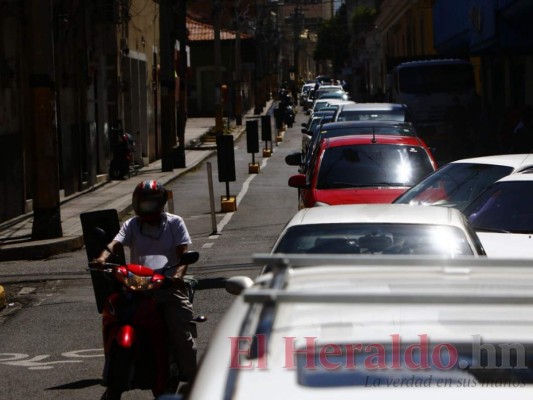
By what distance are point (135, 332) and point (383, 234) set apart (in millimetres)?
1686

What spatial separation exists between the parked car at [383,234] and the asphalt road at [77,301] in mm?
1742

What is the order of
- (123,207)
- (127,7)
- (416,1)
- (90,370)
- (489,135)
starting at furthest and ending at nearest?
1. (416,1)
2. (489,135)
3. (127,7)
4. (123,207)
5. (90,370)

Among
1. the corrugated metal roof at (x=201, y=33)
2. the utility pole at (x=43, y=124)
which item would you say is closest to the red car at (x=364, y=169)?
the utility pole at (x=43, y=124)

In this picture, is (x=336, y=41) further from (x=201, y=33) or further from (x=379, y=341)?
(x=379, y=341)

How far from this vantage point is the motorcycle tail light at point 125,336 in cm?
717

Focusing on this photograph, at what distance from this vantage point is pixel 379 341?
3.15 m

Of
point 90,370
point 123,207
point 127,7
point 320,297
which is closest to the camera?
point 320,297

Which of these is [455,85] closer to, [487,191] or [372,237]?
[487,191]

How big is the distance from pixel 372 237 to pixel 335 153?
24.5 feet

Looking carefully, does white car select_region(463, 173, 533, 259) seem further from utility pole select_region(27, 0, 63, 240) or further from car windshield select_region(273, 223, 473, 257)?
utility pole select_region(27, 0, 63, 240)

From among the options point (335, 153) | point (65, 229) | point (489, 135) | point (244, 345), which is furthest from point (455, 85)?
point (244, 345)

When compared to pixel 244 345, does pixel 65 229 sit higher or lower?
lower

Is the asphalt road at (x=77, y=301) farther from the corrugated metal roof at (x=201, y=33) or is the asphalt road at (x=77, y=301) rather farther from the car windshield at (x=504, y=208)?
the corrugated metal roof at (x=201, y=33)

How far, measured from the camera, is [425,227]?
7.90 m
